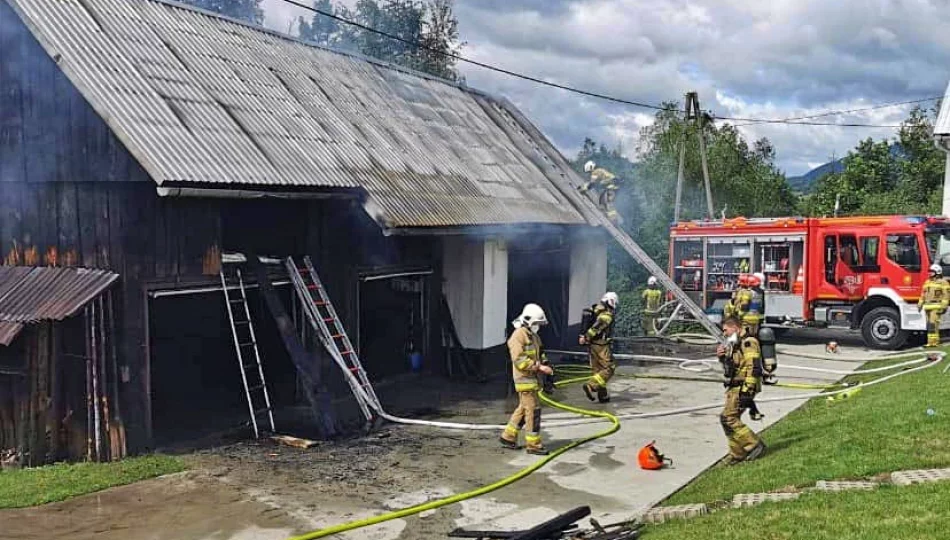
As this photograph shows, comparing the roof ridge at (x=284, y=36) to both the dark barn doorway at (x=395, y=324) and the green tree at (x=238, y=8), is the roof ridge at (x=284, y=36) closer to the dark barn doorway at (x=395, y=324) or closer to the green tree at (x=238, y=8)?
the dark barn doorway at (x=395, y=324)

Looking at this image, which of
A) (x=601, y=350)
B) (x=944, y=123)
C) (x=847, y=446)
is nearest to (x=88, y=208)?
(x=601, y=350)

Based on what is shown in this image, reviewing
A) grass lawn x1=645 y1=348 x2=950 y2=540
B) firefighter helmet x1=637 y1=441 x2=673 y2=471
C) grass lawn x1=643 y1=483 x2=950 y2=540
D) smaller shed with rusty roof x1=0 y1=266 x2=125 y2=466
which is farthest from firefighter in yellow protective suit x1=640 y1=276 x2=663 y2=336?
grass lawn x1=643 y1=483 x2=950 y2=540

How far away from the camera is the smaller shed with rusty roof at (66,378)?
9133mm

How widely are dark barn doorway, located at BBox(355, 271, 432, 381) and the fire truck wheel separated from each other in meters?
9.67

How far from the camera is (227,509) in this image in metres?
7.59

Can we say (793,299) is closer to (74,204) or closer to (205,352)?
(205,352)

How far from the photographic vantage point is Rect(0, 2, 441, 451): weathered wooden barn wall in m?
9.30

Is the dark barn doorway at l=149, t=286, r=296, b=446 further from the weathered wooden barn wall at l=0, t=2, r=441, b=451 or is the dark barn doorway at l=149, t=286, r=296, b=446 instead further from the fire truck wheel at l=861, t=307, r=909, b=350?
the fire truck wheel at l=861, t=307, r=909, b=350

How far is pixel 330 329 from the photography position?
459 inches

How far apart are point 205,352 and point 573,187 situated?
28.0 ft

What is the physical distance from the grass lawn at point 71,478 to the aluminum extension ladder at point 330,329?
242 centimetres

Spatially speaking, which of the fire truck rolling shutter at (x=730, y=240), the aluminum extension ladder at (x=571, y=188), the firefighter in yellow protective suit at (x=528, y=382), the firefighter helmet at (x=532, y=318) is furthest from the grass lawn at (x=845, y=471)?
the fire truck rolling shutter at (x=730, y=240)

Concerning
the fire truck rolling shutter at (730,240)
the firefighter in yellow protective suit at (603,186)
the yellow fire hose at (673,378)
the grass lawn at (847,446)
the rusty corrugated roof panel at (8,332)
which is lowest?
the yellow fire hose at (673,378)

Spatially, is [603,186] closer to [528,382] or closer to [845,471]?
[528,382]
